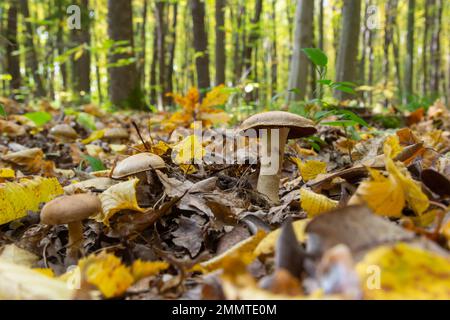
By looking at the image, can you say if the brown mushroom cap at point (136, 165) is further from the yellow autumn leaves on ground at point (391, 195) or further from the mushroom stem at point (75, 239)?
the yellow autumn leaves on ground at point (391, 195)

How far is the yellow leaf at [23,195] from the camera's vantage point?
1.73 m

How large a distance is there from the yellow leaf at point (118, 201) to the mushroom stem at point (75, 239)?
10 cm

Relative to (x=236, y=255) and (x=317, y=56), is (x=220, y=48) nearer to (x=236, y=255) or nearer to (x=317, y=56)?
(x=317, y=56)

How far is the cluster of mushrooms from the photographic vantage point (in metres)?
1.44

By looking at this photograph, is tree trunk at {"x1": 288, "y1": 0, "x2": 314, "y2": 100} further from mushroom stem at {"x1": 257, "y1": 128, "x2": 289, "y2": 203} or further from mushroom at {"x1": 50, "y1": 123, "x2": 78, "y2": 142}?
mushroom stem at {"x1": 257, "y1": 128, "x2": 289, "y2": 203}

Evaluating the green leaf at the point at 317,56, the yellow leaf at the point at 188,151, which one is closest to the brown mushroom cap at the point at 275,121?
the yellow leaf at the point at 188,151

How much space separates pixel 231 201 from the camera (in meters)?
1.80

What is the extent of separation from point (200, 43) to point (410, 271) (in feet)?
27.9

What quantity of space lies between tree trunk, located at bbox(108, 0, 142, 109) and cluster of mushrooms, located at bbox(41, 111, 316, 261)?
6507 mm

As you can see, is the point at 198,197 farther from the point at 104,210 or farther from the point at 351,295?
the point at 351,295

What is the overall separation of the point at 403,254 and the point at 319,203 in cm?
65

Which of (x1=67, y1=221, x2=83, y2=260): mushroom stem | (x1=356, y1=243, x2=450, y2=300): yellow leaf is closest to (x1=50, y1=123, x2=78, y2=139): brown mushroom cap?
(x1=67, y1=221, x2=83, y2=260): mushroom stem

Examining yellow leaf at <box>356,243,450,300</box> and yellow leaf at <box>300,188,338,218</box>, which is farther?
yellow leaf at <box>300,188,338,218</box>

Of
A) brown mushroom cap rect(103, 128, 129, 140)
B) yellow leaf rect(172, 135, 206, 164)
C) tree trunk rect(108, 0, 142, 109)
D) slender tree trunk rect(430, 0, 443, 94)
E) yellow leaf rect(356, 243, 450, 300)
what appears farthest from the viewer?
slender tree trunk rect(430, 0, 443, 94)
